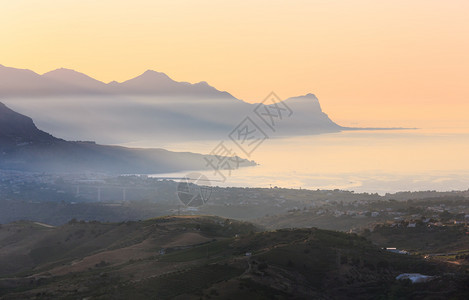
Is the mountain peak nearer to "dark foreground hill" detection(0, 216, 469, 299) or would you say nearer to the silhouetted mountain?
the silhouetted mountain

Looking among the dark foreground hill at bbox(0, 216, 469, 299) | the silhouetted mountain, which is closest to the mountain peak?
the silhouetted mountain

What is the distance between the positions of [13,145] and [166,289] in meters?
165

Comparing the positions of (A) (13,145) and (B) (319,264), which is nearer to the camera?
(B) (319,264)

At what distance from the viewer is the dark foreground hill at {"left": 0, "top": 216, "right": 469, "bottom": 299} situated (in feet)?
110

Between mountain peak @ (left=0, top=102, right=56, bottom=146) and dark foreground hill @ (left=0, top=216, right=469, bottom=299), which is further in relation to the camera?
mountain peak @ (left=0, top=102, right=56, bottom=146)

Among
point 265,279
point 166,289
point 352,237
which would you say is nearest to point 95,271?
point 166,289

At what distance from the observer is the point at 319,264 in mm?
40375

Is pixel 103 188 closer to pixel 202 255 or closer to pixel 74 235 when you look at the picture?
pixel 74 235

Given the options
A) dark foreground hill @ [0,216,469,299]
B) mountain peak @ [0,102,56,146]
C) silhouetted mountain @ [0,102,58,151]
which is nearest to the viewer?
dark foreground hill @ [0,216,469,299]

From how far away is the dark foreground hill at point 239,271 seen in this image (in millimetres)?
33625

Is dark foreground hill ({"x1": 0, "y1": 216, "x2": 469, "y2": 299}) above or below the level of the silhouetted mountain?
below

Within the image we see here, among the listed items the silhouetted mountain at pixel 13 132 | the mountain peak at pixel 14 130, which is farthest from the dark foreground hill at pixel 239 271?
the mountain peak at pixel 14 130

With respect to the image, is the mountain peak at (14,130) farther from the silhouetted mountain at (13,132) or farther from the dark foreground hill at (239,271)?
the dark foreground hill at (239,271)

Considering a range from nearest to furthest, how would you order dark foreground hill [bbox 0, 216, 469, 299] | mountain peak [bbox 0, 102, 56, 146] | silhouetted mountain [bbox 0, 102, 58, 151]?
dark foreground hill [bbox 0, 216, 469, 299] → silhouetted mountain [bbox 0, 102, 58, 151] → mountain peak [bbox 0, 102, 56, 146]
